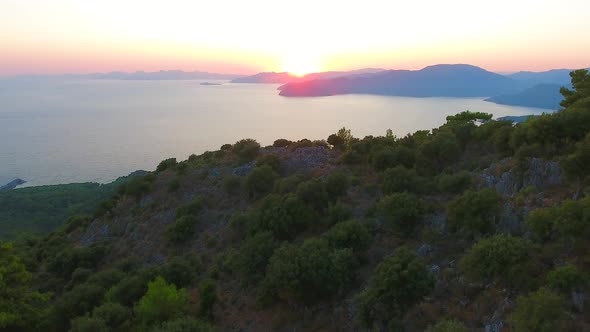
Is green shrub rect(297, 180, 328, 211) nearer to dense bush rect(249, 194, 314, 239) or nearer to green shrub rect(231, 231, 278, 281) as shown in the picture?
dense bush rect(249, 194, 314, 239)

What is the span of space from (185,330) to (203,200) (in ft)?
72.6

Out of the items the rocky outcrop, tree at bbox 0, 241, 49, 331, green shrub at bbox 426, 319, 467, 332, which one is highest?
the rocky outcrop

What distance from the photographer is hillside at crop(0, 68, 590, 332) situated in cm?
1519

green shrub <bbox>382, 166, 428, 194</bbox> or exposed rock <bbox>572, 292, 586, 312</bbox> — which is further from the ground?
green shrub <bbox>382, 166, 428, 194</bbox>

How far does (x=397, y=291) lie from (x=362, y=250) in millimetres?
5215

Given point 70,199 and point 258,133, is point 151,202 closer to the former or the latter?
point 70,199

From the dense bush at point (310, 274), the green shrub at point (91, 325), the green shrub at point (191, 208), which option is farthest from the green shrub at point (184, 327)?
the green shrub at point (191, 208)

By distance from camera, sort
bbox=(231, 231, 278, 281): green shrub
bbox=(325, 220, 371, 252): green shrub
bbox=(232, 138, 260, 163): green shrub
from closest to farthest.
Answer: bbox=(325, 220, 371, 252): green shrub
bbox=(231, 231, 278, 281): green shrub
bbox=(232, 138, 260, 163): green shrub

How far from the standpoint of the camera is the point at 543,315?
454 inches

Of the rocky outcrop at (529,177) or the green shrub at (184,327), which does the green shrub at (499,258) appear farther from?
the green shrub at (184,327)

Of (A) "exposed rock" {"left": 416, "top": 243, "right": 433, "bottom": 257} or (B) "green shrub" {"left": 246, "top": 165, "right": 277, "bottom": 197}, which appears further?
(B) "green shrub" {"left": 246, "top": 165, "right": 277, "bottom": 197}

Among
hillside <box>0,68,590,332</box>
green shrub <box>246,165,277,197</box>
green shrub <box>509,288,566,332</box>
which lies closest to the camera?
green shrub <box>509,288,566,332</box>

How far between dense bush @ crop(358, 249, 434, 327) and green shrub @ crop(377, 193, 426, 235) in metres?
4.59

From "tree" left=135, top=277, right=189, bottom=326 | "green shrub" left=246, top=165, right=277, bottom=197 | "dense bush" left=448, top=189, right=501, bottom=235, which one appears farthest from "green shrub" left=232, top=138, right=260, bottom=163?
"dense bush" left=448, top=189, right=501, bottom=235
